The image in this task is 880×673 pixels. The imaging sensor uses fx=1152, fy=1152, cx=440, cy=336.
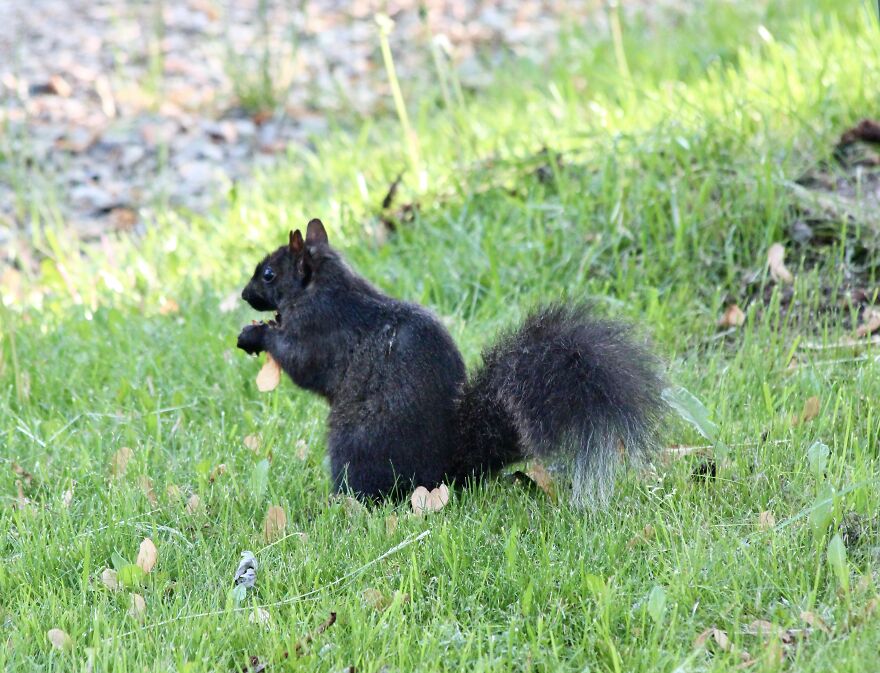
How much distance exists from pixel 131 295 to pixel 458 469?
85.6 inches

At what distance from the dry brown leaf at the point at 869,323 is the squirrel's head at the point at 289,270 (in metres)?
1.69

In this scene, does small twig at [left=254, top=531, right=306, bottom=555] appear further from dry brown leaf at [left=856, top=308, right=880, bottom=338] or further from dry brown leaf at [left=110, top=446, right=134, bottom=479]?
dry brown leaf at [left=856, top=308, right=880, bottom=338]

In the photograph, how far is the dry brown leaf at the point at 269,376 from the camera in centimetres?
327

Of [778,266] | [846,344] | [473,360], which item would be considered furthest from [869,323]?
[473,360]

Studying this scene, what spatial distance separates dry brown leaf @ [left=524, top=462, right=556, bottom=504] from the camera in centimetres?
290

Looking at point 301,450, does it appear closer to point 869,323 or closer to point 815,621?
point 815,621

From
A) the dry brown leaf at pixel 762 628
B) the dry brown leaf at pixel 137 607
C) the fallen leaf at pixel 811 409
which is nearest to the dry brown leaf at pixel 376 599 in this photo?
the dry brown leaf at pixel 137 607

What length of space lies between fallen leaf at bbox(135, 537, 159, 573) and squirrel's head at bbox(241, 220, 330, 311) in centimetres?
87

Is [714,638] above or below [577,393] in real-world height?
below

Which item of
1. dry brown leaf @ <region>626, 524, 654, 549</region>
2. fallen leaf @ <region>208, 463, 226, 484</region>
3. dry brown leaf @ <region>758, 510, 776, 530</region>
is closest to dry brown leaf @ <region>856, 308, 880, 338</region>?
dry brown leaf @ <region>758, 510, 776, 530</region>

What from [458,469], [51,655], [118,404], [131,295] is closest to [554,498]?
[458,469]

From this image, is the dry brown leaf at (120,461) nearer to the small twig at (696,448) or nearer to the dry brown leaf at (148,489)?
the dry brown leaf at (148,489)

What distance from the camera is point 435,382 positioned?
2.91 m

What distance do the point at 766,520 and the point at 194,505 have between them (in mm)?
1405
